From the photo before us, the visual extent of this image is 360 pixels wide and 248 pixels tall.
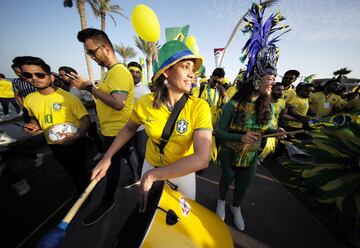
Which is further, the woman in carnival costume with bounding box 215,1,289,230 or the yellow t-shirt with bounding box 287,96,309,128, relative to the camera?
the yellow t-shirt with bounding box 287,96,309,128

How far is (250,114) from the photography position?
6.56 feet

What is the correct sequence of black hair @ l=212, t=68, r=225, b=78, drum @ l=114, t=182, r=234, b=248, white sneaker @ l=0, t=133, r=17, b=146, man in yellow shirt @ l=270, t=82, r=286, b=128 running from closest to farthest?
drum @ l=114, t=182, r=234, b=248, white sneaker @ l=0, t=133, r=17, b=146, man in yellow shirt @ l=270, t=82, r=286, b=128, black hair @ l=212, t=68, r=225, b=78

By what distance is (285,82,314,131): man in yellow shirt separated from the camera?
4398mm

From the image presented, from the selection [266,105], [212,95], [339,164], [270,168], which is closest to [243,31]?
[266,105]

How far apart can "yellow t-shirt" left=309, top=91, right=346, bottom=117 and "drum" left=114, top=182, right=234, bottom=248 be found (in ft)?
19.0

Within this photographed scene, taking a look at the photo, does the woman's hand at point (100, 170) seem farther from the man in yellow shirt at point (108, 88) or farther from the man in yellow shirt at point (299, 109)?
the man in yellow shirt at point (299, 109)

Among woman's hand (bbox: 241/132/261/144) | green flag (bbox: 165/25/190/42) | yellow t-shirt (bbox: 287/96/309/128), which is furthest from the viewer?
yellow t-shirt (bbox: 287/96/309/128)

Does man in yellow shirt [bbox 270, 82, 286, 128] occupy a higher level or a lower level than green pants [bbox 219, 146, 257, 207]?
higher

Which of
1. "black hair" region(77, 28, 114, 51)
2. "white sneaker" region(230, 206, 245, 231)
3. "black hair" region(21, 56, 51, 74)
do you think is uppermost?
"black hair" region(77, 28, 114, 51)

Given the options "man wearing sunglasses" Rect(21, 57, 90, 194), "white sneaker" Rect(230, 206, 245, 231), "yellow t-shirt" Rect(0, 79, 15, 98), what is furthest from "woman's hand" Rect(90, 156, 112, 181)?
"yellow t-shirt" Rect(0, 79, 15, 98)

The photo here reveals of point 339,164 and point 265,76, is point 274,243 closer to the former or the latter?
point 339,164

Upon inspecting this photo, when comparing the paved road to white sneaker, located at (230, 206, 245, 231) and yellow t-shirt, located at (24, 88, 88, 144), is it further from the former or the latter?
yellow t-shirt, located at (24, 88, 88, 144)

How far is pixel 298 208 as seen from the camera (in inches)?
108

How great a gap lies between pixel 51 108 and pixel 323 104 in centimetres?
697
